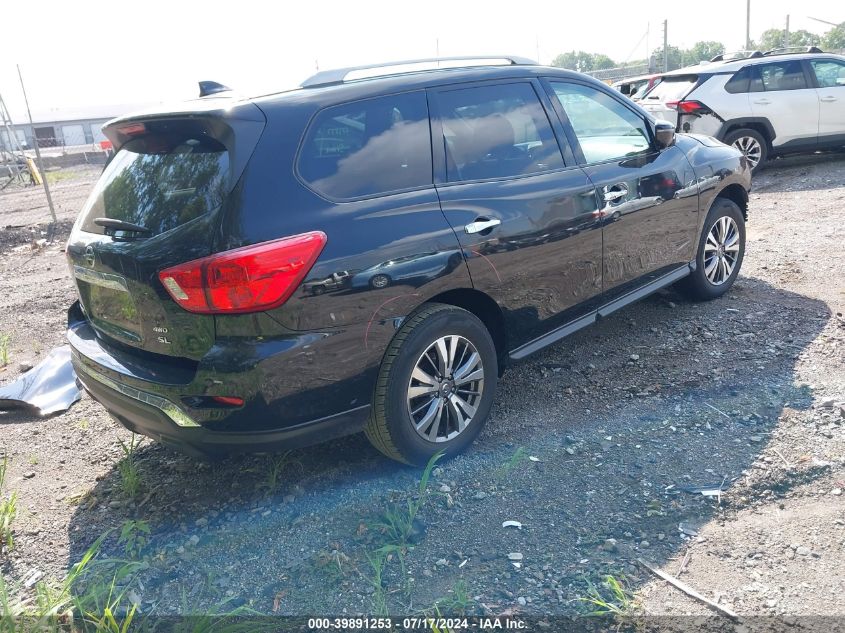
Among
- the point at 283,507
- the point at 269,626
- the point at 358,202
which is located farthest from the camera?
the point at 283,507

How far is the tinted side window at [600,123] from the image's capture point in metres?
4.18

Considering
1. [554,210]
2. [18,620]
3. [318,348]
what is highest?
[554,210]

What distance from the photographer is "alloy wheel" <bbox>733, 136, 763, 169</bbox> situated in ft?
35.4

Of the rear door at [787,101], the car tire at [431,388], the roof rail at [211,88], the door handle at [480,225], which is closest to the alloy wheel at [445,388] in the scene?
the car tire at [431,388]

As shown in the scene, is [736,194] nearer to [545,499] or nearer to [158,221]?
[545,499]

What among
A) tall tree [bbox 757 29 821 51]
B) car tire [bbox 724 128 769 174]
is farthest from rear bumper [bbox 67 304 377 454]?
tall tree [bbox 757 29 821 51]

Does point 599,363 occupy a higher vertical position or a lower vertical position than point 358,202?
lower

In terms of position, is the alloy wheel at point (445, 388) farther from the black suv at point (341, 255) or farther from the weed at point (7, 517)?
the weed at point (7, 517)

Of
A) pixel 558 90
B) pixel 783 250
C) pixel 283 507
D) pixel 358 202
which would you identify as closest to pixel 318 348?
pixel 358 202

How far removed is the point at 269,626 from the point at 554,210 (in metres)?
2.43

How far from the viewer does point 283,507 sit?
10.8ft

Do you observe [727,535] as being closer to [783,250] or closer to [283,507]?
[283,507]

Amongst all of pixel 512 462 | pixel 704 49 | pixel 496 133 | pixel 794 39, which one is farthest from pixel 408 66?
pixel 704 49

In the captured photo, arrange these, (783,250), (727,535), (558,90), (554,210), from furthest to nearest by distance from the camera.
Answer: (783,250) → (558,90) → (554,210) → (727,535)
